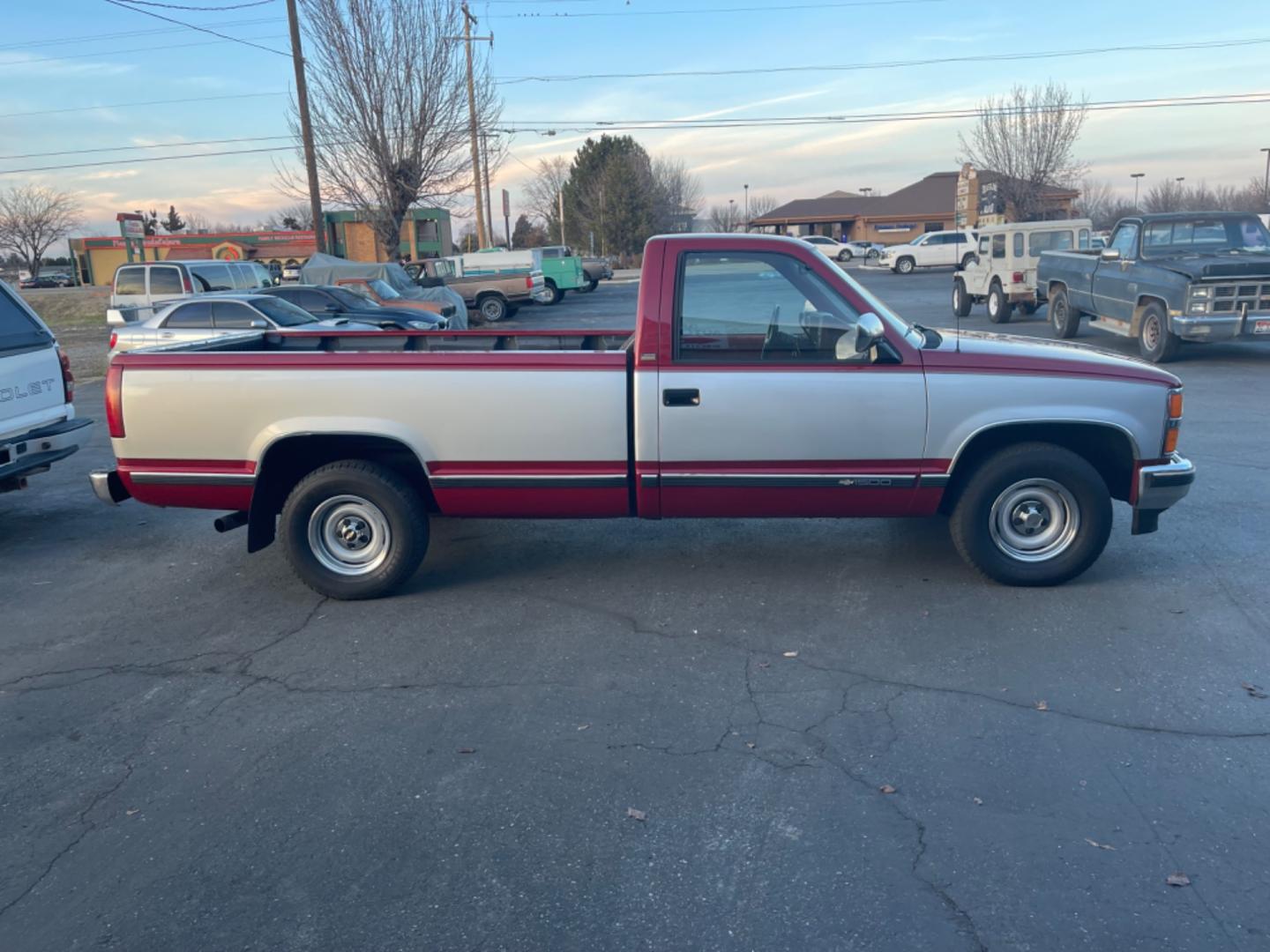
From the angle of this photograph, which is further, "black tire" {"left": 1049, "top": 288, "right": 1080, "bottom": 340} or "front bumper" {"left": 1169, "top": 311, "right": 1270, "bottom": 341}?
"black tire" {"left": 1049, "top": 288, "right": 1080, "bottom": 340}

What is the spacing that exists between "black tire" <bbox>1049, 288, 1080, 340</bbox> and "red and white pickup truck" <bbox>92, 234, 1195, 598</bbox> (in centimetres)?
1333

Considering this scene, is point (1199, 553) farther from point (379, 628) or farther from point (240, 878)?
point (240, 878)

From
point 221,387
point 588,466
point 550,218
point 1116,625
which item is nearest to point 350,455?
point 221,387

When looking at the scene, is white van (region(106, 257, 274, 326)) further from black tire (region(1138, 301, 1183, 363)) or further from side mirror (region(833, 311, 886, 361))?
side mirror (region(833, 311, 886, 361))

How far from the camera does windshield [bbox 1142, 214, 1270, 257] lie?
591 inches

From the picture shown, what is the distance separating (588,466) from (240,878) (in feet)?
9.25

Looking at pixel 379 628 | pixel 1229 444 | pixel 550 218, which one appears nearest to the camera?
pixel 379 628

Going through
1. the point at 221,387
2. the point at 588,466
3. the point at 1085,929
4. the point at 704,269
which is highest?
the point at 704,269

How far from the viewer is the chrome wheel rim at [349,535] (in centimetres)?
580

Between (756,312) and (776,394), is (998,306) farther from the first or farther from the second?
(776,394)

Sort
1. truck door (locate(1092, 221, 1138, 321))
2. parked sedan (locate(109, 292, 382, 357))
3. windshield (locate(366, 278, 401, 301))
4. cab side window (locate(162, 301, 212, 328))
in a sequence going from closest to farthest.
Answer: truck door (locate(1092, 221, 1138, 321)) → parked sedan (locate(109, 292, 382, 357)) → cab side window (locate(162, 301, 212, 328)) → windshield (locate(366, 278, 401, 301))

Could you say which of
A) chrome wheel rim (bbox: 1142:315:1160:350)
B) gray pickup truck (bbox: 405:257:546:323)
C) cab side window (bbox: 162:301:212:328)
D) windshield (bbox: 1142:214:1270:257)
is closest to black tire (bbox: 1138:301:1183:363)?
chrome wheel rim (bbox: 1142:315:1160:350)

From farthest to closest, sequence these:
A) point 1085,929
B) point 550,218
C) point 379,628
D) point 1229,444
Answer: point 550,218 < point 1229,444 < point 379,628 < point 1085,929

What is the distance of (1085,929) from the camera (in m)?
2.97
